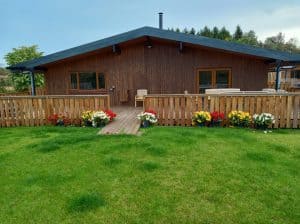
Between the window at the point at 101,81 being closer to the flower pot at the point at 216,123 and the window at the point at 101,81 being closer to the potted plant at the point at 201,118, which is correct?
the potted plant at the point at 201,118

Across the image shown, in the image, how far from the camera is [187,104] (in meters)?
7.04

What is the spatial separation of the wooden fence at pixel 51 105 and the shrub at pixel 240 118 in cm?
390

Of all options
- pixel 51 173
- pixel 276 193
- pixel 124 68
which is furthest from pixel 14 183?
pixel 124 68

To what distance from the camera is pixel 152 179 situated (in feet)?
11.4

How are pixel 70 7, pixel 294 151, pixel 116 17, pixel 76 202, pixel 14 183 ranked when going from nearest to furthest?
1. pixel 76 202
2. pixel 14 183
3. pixel 294 151
4. pixel 70 7
5. pixel 116 17

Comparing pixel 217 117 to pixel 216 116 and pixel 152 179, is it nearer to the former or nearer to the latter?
pixel 216 116

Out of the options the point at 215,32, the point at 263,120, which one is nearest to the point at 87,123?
the point at 263,120

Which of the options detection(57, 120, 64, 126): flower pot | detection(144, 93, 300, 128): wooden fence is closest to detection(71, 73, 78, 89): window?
detection(57, 120, 64, 126): flower pot

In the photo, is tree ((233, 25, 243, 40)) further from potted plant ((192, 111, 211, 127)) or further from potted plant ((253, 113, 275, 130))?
potted plant ((192, 111, 211, 127))

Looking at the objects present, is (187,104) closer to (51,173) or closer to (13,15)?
(51,173)

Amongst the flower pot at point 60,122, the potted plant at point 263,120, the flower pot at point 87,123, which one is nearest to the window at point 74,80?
the flower pot at point 60,122

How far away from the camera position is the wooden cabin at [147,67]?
35.1 feet

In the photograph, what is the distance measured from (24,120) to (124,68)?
557 centimetres

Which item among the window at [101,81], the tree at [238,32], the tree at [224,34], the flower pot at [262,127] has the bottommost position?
the flower pot at [262,127]
